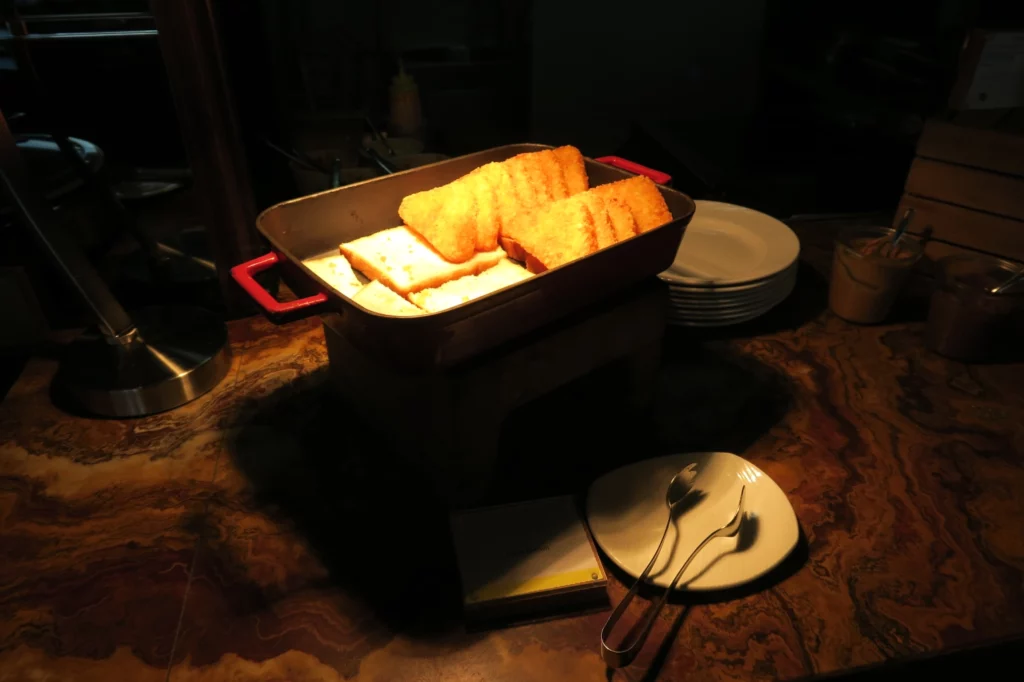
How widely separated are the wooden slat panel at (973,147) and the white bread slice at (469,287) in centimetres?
100

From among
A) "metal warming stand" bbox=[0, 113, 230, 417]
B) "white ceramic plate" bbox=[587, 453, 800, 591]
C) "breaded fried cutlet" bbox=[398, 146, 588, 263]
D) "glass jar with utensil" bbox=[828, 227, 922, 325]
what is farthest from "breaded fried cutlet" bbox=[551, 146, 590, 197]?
"metal warming stand" bbox=[0, 113, 230, 417]

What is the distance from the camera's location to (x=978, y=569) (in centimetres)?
92

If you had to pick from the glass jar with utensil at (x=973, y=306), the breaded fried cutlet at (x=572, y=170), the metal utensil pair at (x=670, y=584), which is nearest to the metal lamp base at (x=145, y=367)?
the breaded fried cutlet at (x=572, y=170)

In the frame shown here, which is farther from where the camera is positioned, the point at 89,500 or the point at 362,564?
the point at 89,500

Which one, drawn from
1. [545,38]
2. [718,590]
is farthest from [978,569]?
[545,38]

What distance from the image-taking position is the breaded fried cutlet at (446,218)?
1022 mm

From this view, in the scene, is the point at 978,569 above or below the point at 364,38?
below

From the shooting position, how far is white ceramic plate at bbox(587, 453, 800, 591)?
0.88 meters

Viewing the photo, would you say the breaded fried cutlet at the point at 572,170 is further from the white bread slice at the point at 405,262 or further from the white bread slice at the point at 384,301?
the white bread slice at the point at 384,301

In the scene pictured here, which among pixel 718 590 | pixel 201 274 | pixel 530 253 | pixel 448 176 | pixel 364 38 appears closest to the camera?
pixel 718 590

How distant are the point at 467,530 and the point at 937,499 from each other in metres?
0.73

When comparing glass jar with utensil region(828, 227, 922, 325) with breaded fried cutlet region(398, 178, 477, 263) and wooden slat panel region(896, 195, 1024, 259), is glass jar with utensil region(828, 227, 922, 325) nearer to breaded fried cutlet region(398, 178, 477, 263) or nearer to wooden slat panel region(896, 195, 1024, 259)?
wooden slat panel region(896, 195, 1024, 259)

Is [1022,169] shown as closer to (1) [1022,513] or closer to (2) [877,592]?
(1) [1022,513]

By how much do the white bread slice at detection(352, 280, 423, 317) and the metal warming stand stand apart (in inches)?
17.5
